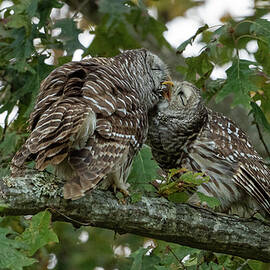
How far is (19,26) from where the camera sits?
5590mm

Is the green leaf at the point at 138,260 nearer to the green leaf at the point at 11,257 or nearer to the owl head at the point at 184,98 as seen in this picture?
the green leaf at the point at 11,257

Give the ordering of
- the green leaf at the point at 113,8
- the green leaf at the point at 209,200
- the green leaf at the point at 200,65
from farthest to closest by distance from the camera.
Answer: the green leaf at the point at 113,8, the green leaf at the point at 200,65, the green leaf at the point at 209,200

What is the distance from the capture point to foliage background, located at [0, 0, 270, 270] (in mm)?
5355

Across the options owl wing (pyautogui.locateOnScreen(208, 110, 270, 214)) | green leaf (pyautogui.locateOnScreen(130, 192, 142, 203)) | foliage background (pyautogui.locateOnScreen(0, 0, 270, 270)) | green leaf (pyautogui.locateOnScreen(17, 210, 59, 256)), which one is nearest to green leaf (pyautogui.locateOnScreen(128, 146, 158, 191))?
foliage background (pyautogui.locateOnScreen(0, 0, 270, 270))

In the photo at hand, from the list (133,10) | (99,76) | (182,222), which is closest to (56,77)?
(99,76)

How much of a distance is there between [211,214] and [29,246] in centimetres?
162

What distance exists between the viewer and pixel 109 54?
6.98m

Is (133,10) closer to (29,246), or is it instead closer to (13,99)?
(13,99)

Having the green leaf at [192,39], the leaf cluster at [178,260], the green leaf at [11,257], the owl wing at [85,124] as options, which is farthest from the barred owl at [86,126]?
the leaf cluster at [178,260]

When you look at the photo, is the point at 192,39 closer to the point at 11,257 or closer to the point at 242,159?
the point at 242,159

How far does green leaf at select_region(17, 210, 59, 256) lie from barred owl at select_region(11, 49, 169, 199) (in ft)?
0.62

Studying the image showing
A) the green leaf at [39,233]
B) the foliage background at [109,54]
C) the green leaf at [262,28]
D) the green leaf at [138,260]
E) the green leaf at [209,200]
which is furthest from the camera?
the green leaf at [262,28]

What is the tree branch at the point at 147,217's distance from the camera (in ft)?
13.4

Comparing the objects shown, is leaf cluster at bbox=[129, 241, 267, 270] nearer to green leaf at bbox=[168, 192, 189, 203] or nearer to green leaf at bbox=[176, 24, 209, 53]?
green leaf at bbox=[168, 192, 189, 203]
